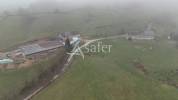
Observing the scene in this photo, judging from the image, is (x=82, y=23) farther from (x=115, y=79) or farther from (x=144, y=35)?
(x=115, y=79)

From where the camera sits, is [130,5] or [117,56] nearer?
[117,56]

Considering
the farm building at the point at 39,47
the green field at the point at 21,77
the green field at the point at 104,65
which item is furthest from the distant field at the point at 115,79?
the farm building at the point at 39,47

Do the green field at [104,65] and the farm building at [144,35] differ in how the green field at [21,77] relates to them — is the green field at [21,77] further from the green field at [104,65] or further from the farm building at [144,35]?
the farm building at [144,35]

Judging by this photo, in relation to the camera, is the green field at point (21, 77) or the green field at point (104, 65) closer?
the green field at point (104, 65)

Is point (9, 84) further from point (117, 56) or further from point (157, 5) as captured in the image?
point (157, 5)

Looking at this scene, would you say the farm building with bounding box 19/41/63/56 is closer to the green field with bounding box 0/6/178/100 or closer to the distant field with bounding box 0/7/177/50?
the green field with bounding box 0/6/178/100

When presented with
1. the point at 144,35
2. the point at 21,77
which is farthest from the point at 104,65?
the point at 144,35

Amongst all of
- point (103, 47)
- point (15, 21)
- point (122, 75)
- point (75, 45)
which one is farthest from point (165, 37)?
point (15, 21)

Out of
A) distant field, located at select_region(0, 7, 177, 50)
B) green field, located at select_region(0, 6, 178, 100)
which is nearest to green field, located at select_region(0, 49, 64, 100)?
green field, located at select_region(0, 6, 178, 100)
